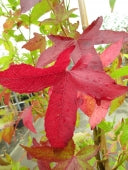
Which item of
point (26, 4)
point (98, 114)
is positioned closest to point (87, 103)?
point (98, 114)

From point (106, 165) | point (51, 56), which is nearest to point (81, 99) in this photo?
point (51, 56)

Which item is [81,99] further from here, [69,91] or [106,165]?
[106,165]

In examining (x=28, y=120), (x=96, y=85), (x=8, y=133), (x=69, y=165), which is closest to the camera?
(x=96, y=85)

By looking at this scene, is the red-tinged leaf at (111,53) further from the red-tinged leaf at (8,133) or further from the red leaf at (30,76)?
the red-tinged leaf at (8,133)

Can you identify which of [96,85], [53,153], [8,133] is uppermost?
[96,85]

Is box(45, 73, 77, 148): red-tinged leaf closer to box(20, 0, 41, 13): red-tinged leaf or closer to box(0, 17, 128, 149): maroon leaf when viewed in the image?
box(0, 17, 128, 149): maroon leaf

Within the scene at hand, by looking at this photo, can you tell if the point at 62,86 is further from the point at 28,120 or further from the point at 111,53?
the point at 28,120

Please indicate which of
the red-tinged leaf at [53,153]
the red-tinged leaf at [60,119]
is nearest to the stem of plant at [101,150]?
the red-tinged leaf at [53,153]
